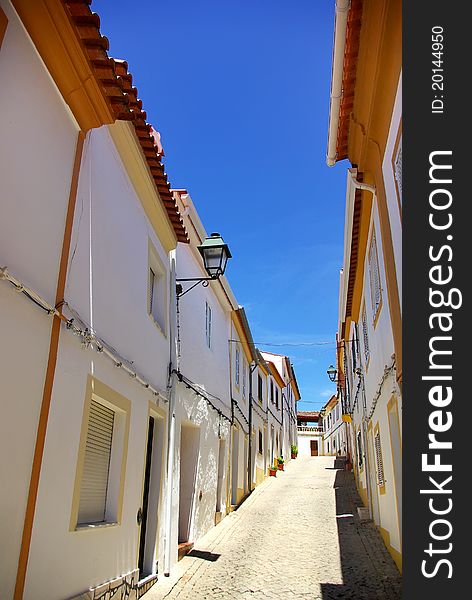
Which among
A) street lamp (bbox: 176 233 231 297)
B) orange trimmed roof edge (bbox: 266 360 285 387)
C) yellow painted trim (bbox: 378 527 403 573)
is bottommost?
yellow painted trim (bbox: 378 527 403 573)

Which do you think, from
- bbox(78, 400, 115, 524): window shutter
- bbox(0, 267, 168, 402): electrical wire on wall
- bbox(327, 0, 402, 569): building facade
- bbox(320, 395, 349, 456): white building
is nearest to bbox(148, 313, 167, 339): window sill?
bbox(0, 267, 168, 402): electrical wire on wall

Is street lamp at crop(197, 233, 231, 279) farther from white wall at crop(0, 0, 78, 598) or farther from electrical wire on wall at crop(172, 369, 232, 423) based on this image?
white wall at crop(0, 0, 78, 598)

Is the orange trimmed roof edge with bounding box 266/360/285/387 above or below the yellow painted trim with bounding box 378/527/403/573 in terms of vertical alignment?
above

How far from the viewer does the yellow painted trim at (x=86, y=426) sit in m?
4.68

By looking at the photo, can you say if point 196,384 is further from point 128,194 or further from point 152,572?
point 128,194

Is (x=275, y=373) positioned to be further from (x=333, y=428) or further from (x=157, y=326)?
(x=157, y=326)

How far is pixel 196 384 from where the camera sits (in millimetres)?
9945

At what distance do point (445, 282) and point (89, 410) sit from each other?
362cm

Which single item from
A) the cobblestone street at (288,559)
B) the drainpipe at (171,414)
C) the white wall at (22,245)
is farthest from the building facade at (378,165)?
the drainpipe at (171,414)

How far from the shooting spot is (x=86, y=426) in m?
4.99

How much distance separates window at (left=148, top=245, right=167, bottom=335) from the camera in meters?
7.93

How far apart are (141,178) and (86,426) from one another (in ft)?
11.6

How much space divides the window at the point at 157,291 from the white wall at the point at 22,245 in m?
3.27

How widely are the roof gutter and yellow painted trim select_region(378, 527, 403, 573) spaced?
17.6 ft
